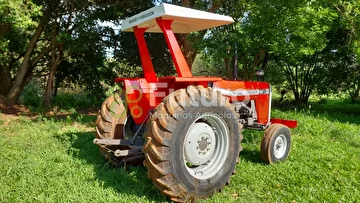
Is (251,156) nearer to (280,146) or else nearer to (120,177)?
(280,146)

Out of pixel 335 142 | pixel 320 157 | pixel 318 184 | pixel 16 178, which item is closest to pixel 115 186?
pixel 16 178

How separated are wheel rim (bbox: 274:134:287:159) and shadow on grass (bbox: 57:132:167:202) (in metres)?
1.97

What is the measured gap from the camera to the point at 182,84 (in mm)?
3703

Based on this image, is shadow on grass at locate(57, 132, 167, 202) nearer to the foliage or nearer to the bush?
the bush

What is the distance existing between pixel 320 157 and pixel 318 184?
1.13 metres

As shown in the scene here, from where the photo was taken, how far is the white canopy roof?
3049 mm

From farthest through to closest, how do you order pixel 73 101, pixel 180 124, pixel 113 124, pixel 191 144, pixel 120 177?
pixel 73 101 < pixel 113 124 < pixel 120 177 < pixel 191 144 < pixel 180 124

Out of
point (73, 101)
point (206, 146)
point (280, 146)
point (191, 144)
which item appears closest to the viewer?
point (191, 144)

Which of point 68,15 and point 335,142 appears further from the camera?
point 68,15

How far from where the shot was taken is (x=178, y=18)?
3.36 meters

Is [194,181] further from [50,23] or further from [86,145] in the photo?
[50,23]

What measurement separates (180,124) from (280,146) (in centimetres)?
216
